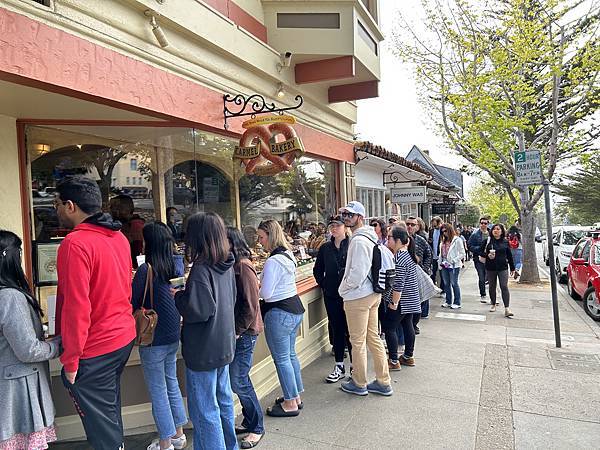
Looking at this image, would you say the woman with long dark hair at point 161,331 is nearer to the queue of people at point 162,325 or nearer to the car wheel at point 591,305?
the queue of people at point 162,325

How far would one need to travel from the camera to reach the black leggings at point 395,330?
200 inches

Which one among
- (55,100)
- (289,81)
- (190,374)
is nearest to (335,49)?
(289,81)

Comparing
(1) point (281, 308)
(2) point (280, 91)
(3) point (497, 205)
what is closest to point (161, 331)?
(1) point (281, 308)

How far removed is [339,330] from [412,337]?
3.28ft

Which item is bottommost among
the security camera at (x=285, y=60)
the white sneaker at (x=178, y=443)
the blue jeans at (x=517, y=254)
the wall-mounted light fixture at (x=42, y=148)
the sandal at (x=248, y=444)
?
the sandal at (x=248, y=444)

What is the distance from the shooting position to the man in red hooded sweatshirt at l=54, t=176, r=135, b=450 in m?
2.39

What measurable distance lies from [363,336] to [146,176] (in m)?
3.08

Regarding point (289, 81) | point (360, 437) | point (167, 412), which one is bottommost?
point (360, 437)

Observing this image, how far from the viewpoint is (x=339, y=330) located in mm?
5047

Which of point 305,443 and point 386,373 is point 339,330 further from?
point 305,443

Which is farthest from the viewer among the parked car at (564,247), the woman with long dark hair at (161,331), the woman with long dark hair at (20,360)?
the parked car at (564,247)

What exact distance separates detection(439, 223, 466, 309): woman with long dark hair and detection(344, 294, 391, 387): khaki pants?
16.1ft

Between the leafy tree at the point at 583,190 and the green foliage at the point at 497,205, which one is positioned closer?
the leafy tree at the point at 583,190

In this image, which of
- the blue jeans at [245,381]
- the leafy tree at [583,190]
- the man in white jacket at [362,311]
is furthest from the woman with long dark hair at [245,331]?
the leafy tree at [583,190]
